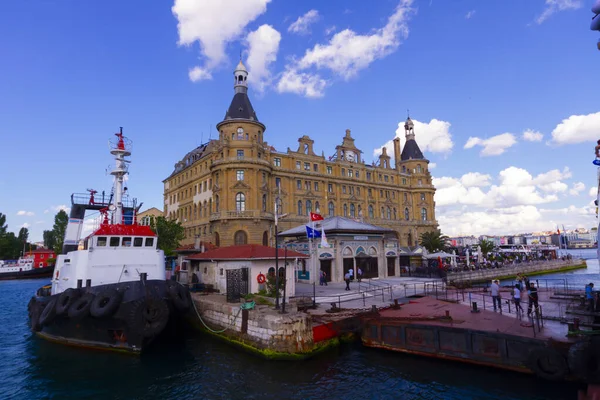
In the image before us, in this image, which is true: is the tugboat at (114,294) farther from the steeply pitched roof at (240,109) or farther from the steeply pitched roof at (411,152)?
the steeply pitched roof at (411,152)

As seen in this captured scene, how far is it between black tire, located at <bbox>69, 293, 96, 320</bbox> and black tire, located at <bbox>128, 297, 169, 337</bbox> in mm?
2706

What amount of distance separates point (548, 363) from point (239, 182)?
138 ft

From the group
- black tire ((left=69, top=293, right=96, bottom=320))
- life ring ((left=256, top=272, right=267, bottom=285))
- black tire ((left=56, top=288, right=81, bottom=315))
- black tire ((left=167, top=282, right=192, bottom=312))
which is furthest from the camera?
life ring ((left=256, top=272, right=267, bottom=285))

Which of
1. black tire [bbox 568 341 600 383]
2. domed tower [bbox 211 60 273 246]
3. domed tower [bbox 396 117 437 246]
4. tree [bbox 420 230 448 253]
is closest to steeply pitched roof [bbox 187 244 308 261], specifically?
black tire [bbox 568 341 600 383]

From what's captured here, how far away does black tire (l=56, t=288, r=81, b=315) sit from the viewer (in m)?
19.5

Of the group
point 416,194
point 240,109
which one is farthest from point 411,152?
point 240,109

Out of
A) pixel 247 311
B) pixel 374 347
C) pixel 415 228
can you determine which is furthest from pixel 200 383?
pixel 415 228

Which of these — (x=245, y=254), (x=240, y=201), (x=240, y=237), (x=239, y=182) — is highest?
(x=239, y=182)

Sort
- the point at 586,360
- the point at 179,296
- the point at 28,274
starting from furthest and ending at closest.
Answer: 1. the point at 28,274
2. the point at 179,296
3. the point at 586,360

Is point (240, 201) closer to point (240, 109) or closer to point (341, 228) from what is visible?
point (240, 109)

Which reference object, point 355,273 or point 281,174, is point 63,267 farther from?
point 281,174

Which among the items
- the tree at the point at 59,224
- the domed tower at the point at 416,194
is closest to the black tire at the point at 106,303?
the domed tower at the point at 416,194

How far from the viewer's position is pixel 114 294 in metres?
18.4

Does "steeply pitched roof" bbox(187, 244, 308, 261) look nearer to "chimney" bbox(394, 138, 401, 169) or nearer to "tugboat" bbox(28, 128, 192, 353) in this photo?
"tugboat" bbox(28, 128, 192, 353)
